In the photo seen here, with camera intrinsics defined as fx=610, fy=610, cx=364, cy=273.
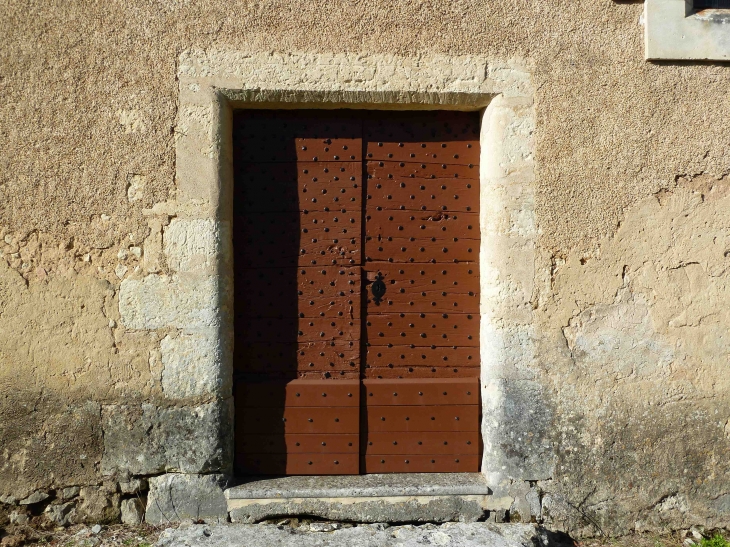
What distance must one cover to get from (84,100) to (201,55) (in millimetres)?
622

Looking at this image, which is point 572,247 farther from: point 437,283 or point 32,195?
point 32,195

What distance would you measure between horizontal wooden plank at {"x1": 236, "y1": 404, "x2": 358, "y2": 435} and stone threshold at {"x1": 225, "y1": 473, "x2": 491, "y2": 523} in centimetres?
29

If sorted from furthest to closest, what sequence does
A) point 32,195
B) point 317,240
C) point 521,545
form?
point 317,240 → point 32,195 → point 521,545

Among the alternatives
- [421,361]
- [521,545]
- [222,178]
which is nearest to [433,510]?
[521,545]

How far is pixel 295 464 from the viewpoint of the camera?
329 centimetres

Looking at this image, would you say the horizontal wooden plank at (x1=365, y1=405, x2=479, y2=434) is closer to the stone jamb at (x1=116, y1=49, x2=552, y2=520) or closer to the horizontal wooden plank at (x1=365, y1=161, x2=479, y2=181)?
the stone jamb at (x1=116, y1=49, x2=552, y2=520)

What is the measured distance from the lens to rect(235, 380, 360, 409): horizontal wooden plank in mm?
3264

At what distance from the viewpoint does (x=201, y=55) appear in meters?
3.04

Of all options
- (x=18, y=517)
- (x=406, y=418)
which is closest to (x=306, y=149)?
(x=406, y=418)

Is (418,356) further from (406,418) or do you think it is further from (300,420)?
(300,420)

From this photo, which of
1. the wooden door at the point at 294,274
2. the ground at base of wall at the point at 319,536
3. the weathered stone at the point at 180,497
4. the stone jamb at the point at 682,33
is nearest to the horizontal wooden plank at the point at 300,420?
the wooden door at the point at 294,274

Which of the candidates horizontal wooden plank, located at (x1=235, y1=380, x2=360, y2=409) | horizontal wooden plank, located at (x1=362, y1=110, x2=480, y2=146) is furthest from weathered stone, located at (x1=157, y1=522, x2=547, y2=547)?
horizontal wooden plank, located at (x1=362, y1=110, x2=480, y2=146)

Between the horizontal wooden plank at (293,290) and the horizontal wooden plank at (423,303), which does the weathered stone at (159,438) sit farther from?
the horizontal wooden plank at (423,303)

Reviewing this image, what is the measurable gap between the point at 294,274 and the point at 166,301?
672 mm
